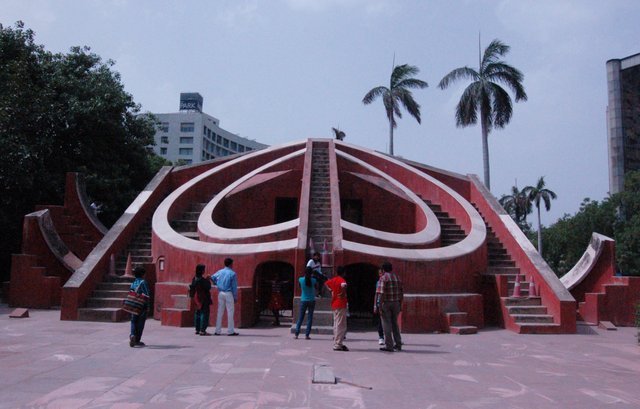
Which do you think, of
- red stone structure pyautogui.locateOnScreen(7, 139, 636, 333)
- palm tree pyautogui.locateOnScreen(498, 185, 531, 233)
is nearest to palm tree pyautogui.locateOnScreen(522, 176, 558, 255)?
palm tree pyautogui.locateOnScreen(498, 185, 531, 233)

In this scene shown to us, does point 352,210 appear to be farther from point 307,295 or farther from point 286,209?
point 307,295

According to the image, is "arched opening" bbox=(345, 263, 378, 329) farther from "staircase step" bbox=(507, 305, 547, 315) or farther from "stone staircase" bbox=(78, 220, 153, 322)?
"stone staircase" bbox=(78, 220, 153, 322)

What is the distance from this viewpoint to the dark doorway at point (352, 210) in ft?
51.4

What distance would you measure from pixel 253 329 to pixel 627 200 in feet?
90.5

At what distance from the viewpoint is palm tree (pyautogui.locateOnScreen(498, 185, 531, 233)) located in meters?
50.9

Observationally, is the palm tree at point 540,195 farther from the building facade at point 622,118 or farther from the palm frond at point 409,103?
the palm frond at point 409,103

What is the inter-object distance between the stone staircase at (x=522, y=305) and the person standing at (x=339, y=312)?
13.7ft

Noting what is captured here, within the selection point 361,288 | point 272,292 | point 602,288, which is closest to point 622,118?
point 602,288

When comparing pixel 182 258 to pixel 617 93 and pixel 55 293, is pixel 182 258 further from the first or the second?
pixel 617 93

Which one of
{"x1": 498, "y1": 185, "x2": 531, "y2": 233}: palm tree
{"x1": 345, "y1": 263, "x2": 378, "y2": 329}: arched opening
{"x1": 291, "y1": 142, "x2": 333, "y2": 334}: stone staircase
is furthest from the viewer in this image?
{"x1": 498, "y1": 185, "x2": 531, "y2": 233}: palm tree

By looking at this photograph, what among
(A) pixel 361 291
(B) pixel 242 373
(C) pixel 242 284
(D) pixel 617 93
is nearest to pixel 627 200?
(D) pixel 617 93

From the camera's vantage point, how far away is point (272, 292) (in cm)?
1038

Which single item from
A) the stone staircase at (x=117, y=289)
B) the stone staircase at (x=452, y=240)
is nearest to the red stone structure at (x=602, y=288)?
the stone staircase at (x=452, y=240)

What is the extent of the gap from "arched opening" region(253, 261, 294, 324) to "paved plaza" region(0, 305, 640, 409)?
3.77ft
